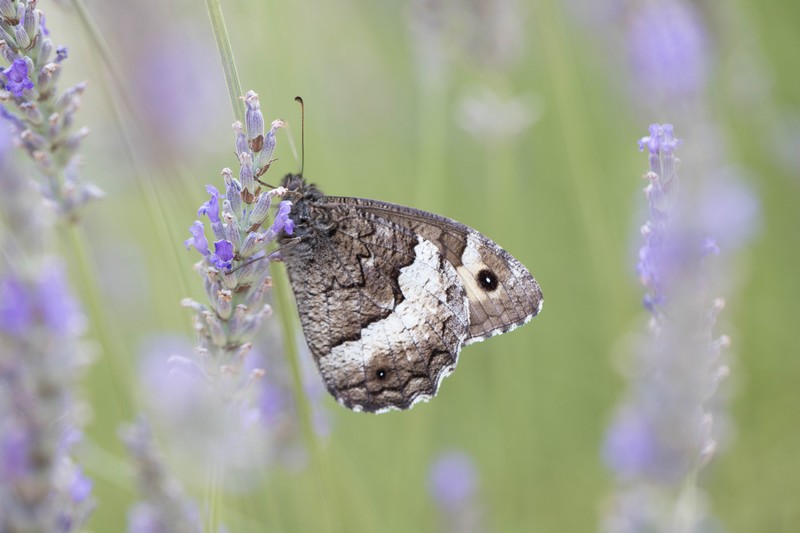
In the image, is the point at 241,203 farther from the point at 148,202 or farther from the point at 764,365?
the point at 764,365

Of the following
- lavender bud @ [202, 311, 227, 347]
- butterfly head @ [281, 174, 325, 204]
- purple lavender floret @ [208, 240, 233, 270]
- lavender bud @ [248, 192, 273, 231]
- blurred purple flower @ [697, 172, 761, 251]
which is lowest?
lavender bud @ [202, 311, 227, 347]

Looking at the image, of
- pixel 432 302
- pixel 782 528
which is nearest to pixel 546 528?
pixel 782 528

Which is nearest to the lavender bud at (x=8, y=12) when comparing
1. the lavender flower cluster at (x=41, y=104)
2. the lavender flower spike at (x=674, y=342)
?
the lavender flower cluster at (x=41, y=104)

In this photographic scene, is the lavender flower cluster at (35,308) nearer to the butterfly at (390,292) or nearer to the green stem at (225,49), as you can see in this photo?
the green stem at (225,49)

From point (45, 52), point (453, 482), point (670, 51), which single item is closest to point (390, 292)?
point (453, 482)

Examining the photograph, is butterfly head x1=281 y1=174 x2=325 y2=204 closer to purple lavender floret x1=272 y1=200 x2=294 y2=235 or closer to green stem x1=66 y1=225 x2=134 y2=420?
purple lavender floret x1=272 y1=200 x2=294 y2=235

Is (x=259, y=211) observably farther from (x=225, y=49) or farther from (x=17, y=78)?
(x=17, y=78)

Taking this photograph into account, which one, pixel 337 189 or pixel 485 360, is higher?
pixel 337 189

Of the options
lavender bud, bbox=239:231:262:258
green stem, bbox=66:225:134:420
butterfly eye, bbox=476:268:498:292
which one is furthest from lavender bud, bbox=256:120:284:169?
butterfly eye, bbox=476:268:498:292
